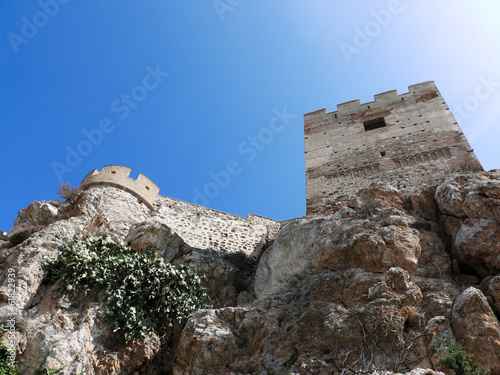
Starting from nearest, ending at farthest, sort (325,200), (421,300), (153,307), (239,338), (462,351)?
(462,351) → (421,300) → (239,338) → (153,307) → (325,200)

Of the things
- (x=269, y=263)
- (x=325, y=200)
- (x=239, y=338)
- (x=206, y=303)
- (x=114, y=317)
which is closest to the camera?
(x=239, y=338)

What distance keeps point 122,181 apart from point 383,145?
7.86 metres

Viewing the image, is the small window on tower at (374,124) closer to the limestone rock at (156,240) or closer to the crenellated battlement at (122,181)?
the limestone rock at (156,240)

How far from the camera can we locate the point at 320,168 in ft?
40.4

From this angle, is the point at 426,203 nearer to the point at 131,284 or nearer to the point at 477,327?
the point at 477,327

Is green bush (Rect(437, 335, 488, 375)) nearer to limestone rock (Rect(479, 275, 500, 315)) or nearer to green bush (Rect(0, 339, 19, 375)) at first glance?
limestone rock (Rect(479, 275, 500, 315))

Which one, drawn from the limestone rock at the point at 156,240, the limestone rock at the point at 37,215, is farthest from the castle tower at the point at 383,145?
the limestone rock at the point at 37,215

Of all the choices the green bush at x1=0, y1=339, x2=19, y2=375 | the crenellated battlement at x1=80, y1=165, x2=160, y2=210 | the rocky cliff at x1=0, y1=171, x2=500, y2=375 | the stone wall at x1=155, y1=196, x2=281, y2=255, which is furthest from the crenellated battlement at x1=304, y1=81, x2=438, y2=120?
the green bush at x1=0, y1=339, x2=19, y2=375

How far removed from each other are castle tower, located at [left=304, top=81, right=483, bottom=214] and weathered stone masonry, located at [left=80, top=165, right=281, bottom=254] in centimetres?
263

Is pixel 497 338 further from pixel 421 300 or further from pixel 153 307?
pixel 153 307

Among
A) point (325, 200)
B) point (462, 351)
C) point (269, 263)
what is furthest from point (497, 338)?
point (325, 200)

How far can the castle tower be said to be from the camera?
10961 millimetres

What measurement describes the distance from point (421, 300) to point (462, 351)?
1.36 m

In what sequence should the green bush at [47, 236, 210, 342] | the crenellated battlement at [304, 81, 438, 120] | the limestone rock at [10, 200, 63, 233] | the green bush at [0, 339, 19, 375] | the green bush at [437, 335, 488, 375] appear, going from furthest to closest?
1. the crenellated battlement at [304, 81, 438, 120]
2. the limestone rock at [10, 200, 63, 233]
3. the green bush at [47, 236, 210, 342]
4. the green bush at [0, 339, 19, 375]
5. the green bush at [437, 335, 488, 375]
